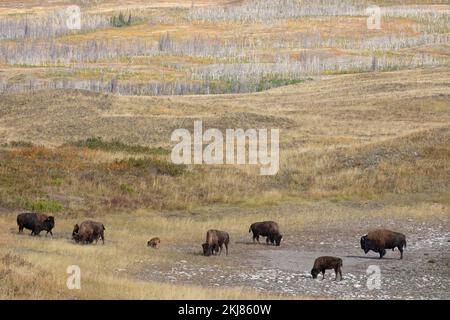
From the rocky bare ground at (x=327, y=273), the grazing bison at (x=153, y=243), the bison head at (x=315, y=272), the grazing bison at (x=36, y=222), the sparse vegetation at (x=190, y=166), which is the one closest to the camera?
the rocky bare ground at (x=327, y=273)

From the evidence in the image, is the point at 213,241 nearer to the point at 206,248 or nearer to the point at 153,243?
the point at 206,248

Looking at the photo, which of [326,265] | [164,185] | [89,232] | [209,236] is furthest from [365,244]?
[164,185]

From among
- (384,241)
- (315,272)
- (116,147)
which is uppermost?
(116,147)

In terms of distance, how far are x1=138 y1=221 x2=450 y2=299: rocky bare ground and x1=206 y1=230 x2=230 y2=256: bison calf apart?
261mm

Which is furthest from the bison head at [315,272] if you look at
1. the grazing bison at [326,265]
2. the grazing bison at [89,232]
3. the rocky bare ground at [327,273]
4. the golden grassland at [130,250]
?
the grazing bison at [89,232]

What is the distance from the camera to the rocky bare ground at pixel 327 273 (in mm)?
21469

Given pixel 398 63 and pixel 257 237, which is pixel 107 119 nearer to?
pixel 257 237

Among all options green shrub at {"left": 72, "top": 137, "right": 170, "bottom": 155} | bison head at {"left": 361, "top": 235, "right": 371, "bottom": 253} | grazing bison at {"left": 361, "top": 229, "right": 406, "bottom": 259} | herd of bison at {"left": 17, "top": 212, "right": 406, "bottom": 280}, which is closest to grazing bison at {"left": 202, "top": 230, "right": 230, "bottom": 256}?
herd of bison at {"left": 17, "top": 212, "right": 406, "bottom": 280}

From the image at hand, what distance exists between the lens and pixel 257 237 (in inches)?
1086

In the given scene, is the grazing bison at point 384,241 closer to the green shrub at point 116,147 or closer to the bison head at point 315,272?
the bison head at point 315,272

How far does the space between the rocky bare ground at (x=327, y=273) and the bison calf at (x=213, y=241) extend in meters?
0.26

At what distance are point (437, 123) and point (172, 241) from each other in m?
38.6

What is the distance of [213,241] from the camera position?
2509cm

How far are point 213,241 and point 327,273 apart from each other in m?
3.55
